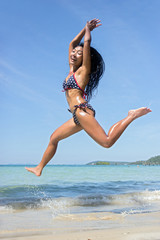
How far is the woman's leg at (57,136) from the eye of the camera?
13.6 feet

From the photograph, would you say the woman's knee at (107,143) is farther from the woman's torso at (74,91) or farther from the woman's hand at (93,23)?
the woman's hand at (93,23)

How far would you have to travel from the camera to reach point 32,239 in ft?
13.1

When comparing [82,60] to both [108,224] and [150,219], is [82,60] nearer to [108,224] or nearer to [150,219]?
[108,224]

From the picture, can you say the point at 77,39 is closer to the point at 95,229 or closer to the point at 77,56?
the point at 77,56

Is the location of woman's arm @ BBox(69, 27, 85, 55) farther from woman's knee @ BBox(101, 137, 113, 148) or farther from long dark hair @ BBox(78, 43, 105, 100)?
woman's knee @ BBox(101, 137, 113, 148)

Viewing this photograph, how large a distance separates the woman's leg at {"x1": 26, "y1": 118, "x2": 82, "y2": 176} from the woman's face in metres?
0.87

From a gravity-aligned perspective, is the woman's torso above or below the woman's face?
below

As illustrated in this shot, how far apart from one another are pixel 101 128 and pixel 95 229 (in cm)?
181

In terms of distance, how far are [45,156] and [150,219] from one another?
2.41 m

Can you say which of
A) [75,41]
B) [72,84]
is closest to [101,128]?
[72,84]

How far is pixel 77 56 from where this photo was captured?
4.21 meters

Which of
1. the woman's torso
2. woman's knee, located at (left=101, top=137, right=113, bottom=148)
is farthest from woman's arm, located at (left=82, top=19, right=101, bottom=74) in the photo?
woman's knee, located at (left=101, top=137, right=113, bottom=148)

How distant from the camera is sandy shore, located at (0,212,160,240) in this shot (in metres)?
4.05

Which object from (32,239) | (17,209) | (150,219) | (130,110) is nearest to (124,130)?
(130,110)
